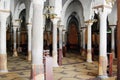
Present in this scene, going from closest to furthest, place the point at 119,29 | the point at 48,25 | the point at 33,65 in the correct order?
the point at 119,29 → the point at 33,65 → the point at 48,25

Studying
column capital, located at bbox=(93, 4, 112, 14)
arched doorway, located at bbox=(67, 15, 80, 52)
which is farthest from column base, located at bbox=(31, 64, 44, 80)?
arched doorway, located at bbox=(67, 15, 80, 52)

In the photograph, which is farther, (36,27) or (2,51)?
(2,51)

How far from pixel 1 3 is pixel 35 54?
→ 4.98 m

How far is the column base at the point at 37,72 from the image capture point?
6557 mm

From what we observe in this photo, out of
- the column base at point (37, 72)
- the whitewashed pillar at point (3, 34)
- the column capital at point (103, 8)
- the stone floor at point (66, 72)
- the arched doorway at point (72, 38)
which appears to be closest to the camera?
the column base at point (37, 72)

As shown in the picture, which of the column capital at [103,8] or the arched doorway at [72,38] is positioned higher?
the column capital at [103,8]

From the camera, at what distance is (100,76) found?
348 inches

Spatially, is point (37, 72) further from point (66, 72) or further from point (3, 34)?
point (3, 34)

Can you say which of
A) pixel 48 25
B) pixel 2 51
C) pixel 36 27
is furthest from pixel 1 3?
pixel 48 25

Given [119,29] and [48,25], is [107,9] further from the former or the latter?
[48,25]

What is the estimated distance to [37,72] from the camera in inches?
260

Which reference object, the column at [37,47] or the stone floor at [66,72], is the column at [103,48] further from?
the column at [37,47]

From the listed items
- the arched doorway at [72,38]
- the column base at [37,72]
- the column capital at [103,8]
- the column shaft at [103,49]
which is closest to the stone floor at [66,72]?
the column shaft at [103,49]

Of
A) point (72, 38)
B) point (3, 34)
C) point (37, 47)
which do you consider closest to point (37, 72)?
point (37, 47)
